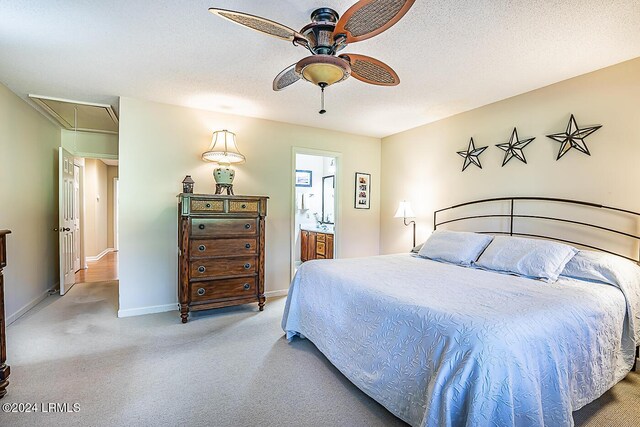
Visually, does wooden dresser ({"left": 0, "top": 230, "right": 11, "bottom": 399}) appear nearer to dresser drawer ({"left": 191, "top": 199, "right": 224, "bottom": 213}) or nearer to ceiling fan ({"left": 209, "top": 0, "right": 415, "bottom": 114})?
dresser drawer ({"left": 191, "top": 199, "right": 224, "bottom": 213})

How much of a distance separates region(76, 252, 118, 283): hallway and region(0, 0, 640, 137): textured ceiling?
3036 mm

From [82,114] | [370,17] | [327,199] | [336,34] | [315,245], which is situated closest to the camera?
[370,17]

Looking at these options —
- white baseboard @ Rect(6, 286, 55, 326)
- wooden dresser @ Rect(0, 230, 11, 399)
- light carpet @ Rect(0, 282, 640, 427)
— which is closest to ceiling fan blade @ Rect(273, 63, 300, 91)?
wooden dresser @ Rect(0, 230, 11, 399)

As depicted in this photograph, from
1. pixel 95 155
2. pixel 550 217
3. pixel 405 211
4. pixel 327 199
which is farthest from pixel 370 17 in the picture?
pixel 327 199

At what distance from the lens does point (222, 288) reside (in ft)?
10.9

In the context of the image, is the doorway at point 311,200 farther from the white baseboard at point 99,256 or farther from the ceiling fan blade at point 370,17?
the ceiling fan blade at point 370,17

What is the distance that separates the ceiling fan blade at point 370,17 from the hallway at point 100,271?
5403 millimetres

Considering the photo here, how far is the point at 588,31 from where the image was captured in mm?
2014

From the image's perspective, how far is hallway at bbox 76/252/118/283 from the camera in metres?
5.07

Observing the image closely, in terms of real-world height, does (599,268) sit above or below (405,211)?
below

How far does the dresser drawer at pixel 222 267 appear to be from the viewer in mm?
3203

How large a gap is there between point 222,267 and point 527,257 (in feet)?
9.31

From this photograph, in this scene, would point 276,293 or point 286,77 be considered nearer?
point 286,77

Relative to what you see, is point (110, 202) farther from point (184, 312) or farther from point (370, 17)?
point (370, 17)
